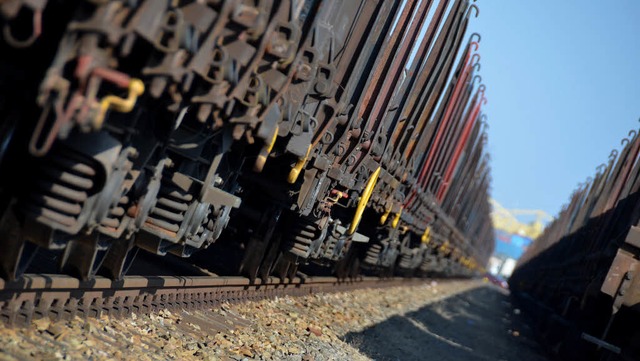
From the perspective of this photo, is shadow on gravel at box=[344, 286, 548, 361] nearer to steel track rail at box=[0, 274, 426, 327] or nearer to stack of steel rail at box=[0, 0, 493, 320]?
stack of steel rail at box=[0, 0, 493, 320]

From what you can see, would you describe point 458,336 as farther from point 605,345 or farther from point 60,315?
point 60,315

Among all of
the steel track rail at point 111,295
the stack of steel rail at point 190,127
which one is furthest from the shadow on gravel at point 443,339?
the steel track rail at point 111,295

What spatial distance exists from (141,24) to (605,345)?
771cm

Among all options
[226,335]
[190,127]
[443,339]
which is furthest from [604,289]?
[190,127]

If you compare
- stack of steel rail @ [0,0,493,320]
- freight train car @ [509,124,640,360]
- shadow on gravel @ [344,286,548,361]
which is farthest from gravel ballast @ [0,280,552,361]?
freight train car @ [509,124,640,360]

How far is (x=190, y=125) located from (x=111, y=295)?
168 cm

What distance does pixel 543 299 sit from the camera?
21.7m

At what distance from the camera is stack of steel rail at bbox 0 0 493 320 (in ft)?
10.8

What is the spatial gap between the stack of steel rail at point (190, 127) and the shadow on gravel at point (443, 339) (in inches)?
58.6

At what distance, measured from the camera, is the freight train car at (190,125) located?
10.8 feet

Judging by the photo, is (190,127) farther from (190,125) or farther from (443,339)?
(443,339)

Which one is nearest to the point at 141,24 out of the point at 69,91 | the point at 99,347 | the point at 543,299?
the point at 69,91

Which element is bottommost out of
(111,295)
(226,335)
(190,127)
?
(226,335)

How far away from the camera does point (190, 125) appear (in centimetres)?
517
